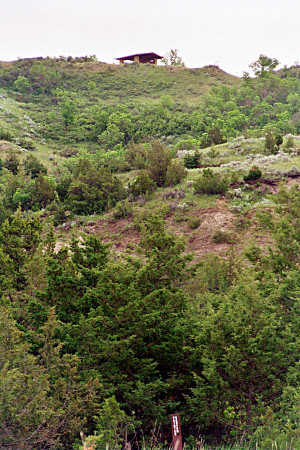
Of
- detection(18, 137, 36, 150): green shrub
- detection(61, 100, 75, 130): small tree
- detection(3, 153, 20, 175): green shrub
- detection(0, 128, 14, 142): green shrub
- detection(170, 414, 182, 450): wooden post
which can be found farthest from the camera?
detection(61, 100, 75, 130): small tree

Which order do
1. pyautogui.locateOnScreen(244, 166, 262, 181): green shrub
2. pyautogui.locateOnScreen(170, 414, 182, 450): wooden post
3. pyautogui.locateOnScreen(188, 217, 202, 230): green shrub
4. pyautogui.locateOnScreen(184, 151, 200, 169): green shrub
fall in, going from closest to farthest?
pyautogui.locateOnScreen(170, 414, 182, 450): wooden post < pyautogui.locateOnScreen(188, 217, 202, 230): green shrub < pyautogui.locateOnScreen(244, 166, 262, 181): green shrub < pyautogui.locateOnScreen(184, 151, 200, 169): green shrub

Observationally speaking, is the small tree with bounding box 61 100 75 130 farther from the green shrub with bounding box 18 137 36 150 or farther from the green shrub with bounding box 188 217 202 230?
the green shrub with bounding box 188 217 202 230

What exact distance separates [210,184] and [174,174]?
81.6 inches

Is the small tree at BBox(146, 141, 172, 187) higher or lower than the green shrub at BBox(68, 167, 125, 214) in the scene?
higher

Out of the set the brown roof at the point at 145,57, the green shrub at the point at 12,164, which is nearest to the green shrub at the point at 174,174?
the green shrub at the point at 12,164

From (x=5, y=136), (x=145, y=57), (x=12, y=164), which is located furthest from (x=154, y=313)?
(x=145, y=57)

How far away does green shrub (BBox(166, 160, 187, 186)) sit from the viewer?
1911 centimetres

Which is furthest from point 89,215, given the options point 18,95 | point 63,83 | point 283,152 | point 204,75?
point 204,75

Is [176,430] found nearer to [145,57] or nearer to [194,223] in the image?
[194,223]

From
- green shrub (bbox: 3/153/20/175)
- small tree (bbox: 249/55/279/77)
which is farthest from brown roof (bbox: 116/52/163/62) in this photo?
green shrub (bbox: 3/153/20/175)

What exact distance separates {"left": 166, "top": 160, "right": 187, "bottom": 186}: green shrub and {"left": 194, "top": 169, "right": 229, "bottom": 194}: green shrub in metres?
1.45

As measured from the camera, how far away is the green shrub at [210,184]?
17.6m

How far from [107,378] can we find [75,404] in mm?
1121

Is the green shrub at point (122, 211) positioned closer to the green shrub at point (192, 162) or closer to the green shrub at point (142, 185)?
the green shrub at point (142, 185)
